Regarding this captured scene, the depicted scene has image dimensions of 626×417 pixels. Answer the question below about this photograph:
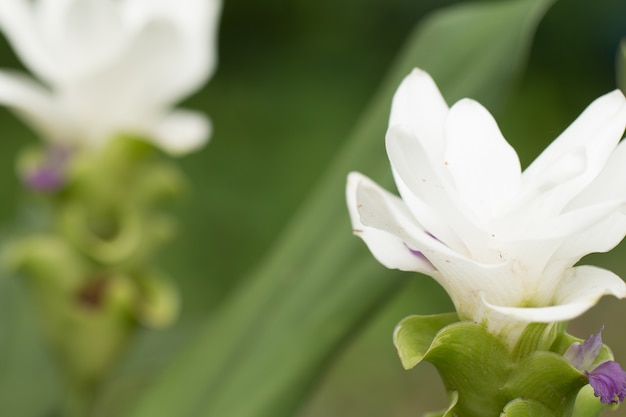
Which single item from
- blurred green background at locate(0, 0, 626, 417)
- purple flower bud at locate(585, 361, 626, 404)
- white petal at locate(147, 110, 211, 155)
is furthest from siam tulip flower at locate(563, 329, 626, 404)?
blurred green background at locate(0, 0, 626, 417)

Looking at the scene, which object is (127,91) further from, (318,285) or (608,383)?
(608,383)

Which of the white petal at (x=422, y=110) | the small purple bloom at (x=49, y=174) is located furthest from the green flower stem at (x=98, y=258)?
the white petal at (x=422, y=110)

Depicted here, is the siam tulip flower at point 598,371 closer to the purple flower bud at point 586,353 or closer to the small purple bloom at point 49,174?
the purple flower bud at point 586,353

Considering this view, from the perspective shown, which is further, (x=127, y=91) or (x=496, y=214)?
(x=127, y=91)

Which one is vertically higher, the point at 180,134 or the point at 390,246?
the point at 390,246

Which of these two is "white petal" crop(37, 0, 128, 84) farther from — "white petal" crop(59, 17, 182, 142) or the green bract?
the green bract

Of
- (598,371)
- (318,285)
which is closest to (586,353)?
(598,371)
